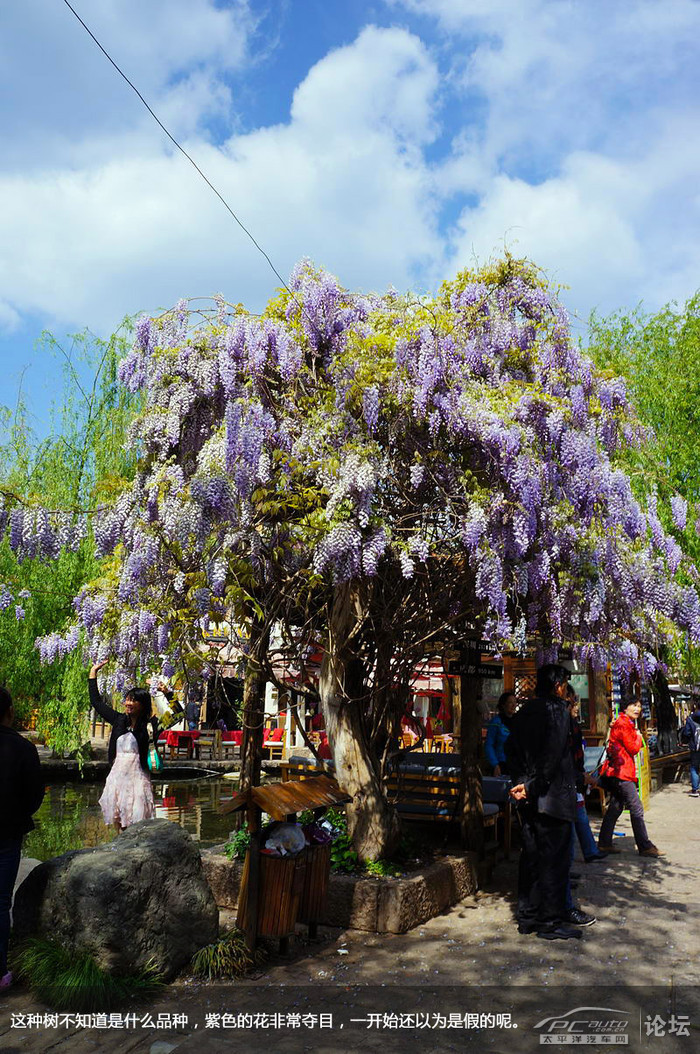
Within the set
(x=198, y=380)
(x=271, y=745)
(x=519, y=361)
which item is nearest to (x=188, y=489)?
(x=198, y=380)

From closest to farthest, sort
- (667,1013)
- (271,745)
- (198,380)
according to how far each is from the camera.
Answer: (667,1013)
(198,380)
(271,745)

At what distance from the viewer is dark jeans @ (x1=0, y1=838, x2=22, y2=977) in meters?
5.00

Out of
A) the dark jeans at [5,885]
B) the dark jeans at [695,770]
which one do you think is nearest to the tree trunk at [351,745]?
the dark jeans at [5,885]

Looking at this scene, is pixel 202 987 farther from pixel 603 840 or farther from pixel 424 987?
pixel 603 840

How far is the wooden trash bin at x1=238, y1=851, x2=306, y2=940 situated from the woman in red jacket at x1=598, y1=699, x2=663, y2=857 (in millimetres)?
4763

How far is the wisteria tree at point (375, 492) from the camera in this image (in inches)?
248

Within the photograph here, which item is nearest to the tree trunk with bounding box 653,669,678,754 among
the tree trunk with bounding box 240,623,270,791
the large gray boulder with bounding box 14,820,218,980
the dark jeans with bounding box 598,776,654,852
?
the dark jeans with bounding box 598,776,654,852

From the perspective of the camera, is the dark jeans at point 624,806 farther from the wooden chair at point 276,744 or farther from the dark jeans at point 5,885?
the wooden chair at point 276,744

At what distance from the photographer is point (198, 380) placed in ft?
22.6

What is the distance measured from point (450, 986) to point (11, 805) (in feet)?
9.20

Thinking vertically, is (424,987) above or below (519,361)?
below

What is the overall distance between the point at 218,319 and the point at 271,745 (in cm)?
1777

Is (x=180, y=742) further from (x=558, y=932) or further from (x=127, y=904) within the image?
(x=127, y=904)

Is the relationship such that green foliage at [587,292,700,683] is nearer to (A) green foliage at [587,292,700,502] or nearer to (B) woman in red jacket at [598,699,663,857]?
(A) green foliage at [587,292,700,502]
